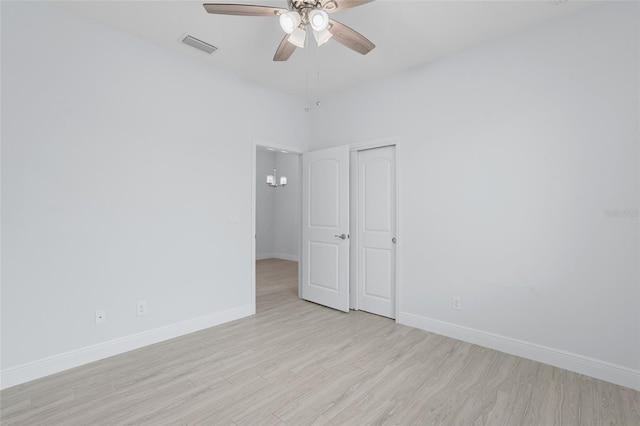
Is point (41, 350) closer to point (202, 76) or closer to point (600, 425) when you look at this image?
point (202, 76)

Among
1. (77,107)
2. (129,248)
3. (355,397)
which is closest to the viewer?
(355,397)

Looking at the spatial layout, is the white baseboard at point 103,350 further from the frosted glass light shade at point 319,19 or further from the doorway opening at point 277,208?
the doorway opening at point 277,208

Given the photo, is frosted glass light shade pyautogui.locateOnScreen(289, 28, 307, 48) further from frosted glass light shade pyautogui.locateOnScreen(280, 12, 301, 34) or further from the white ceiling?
the white ceiling

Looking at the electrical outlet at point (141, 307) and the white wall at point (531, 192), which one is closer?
the white wall at point (531, 192)

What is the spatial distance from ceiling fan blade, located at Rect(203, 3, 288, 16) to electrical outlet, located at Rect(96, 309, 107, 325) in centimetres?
254

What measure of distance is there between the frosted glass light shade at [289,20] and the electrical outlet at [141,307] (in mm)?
2667

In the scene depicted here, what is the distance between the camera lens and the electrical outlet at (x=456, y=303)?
3027 mm

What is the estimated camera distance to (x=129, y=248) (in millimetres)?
2781

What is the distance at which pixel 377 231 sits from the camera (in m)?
3.73

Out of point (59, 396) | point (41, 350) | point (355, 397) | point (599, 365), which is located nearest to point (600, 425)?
point (599, 365)

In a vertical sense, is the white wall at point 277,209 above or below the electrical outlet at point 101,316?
above

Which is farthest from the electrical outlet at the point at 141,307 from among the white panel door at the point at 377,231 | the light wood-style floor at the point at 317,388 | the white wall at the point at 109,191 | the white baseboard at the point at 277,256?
the white baseboard at the point at 277,256

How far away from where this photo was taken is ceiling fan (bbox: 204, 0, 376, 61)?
6.17ft

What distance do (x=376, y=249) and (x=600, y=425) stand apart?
7.61 ft
